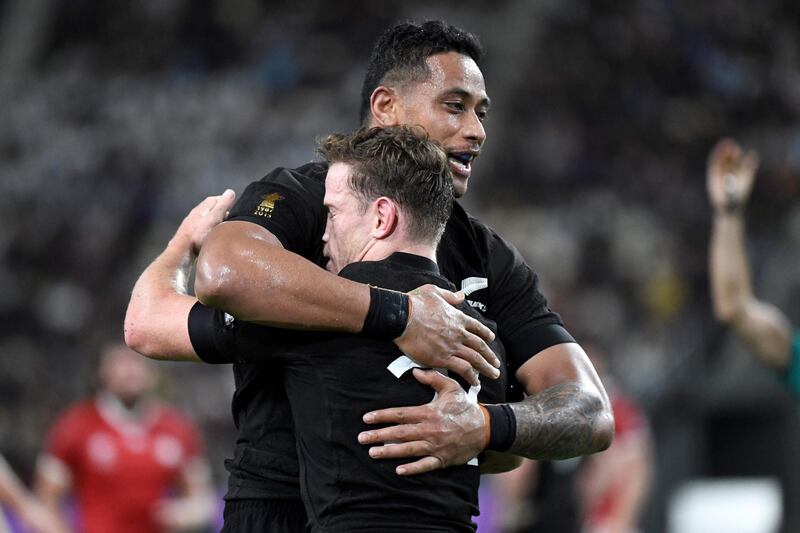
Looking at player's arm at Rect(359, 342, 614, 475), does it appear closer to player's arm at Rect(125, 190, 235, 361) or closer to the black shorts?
the black shorts

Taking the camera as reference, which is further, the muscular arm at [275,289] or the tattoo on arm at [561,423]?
the tattoo on arm at [561,423]

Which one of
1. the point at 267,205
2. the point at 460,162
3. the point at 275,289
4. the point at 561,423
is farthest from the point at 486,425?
the point at 460,162

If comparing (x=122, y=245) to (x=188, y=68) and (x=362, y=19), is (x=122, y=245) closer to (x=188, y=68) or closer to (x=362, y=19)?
(x=188, y=68)

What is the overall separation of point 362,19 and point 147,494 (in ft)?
28.8

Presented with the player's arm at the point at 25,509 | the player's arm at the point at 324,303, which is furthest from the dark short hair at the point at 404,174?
the player's arm at the point at 25,509

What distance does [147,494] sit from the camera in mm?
8219

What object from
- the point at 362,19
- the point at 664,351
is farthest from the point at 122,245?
the point at 664,351

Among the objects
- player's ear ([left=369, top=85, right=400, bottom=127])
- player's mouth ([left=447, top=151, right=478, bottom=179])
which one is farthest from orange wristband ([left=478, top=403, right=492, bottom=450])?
player's ear ([left=369, top=85, right=400, bottom=127])

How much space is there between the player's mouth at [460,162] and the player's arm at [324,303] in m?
0.68

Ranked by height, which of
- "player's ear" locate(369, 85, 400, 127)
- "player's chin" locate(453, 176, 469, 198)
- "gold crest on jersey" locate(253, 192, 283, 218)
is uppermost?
"player's ear" locate(369, 85, 400, 127)

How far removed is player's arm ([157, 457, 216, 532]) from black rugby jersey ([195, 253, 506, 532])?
18.1 feet

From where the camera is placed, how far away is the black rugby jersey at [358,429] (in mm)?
2725

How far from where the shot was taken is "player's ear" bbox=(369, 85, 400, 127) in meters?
3.77

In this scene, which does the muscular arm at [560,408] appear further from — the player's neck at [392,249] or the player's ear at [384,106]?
the player's ear at [384,106]
